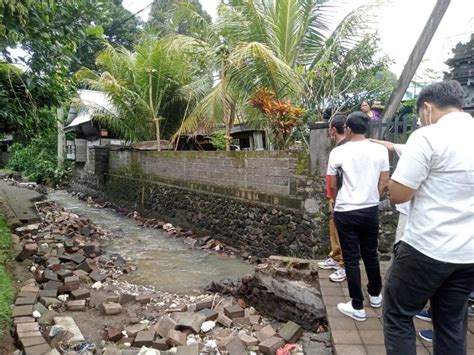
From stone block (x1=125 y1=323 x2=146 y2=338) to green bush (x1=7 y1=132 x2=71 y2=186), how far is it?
1653cm

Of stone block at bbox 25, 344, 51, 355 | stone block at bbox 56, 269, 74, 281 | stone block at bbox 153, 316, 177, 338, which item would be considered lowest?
stone block at bbox 153, 316, 177, 338

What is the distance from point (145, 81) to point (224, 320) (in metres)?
9.88

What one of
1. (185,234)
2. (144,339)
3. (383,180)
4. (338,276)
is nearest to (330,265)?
(338,276)

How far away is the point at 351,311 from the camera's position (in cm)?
304

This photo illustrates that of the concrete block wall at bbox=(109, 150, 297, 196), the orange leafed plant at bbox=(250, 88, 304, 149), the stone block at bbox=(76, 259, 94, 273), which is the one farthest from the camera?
the orange leafed plant at bbox=(250, 88, 304, 149)

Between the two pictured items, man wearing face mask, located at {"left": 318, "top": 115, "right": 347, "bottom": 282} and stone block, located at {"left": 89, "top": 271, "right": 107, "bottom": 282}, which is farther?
stone block, located at {"left": 89, "top": 271, "right": 107, "bottom": 282}

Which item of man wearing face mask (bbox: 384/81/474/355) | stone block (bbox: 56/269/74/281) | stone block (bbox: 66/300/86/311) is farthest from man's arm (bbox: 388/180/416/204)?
stone block (bbox: 56/269/74/281)

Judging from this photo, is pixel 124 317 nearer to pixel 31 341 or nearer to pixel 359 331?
pixel 31 341

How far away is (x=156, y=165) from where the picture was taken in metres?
11.0

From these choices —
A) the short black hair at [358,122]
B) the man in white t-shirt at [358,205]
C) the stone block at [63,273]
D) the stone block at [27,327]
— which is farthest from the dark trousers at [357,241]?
the stone block at [63,273]

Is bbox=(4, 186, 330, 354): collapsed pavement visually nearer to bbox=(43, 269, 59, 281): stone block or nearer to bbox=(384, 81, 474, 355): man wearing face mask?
bbox=(43, 269, 59, 281): stone block

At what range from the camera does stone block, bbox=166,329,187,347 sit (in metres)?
3.34

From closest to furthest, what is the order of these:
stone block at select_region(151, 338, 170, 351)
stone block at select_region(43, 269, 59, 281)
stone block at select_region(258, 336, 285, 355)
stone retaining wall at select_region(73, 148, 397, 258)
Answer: stone block at select_region(258, 336, 285, 355), stone block at select_region(151, 338, 170, 351), stone block at select_region(43, 269, 59, 281), stone retaining wall at select_region(73, 148, 397, 258)

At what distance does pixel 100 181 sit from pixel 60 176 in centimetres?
512
